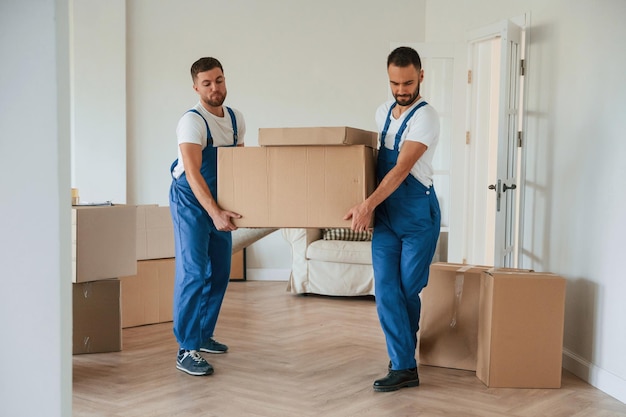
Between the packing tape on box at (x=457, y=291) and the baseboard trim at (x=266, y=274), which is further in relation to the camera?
the baseboard trim at (x=266, y=274)

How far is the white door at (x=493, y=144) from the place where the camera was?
3.94 metres

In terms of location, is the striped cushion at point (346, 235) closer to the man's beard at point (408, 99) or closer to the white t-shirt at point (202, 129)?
the white t-shirt at point (202, 129)

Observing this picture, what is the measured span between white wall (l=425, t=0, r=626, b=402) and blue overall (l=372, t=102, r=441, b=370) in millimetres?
760

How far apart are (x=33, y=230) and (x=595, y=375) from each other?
259 centimetres

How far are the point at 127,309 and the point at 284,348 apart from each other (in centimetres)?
107

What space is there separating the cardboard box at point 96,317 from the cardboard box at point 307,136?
137 cm

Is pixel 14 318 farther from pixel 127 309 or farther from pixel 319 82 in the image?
pixel 319 82

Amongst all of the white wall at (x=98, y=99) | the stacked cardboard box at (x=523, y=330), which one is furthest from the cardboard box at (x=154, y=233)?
the stacked cardboard box at (x=523, y=330)

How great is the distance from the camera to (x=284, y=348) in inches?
152

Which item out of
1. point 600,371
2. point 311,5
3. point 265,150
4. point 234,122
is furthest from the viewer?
point 311,5

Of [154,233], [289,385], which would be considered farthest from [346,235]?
[289,385]

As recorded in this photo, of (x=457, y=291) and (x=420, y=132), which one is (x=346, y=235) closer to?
(x=457, y=291)

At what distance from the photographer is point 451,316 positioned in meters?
3.47

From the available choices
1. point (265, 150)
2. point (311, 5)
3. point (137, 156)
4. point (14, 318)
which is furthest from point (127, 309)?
point (311, 5)
